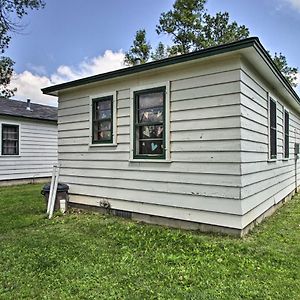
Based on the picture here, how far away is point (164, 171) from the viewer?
5.03 metres

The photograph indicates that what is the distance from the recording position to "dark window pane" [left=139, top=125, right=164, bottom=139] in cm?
521

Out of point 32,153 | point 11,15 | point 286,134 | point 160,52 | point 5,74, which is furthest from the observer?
point 160,52

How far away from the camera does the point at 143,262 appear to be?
3387mm

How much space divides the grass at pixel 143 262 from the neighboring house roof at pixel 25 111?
8011 mm

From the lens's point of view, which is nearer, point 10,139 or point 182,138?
point 182,138

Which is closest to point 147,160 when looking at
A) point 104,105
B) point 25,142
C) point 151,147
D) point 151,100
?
point 151,147

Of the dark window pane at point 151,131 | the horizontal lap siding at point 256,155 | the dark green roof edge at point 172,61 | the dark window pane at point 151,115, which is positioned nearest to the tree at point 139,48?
the dark green roof edge at point 172,61

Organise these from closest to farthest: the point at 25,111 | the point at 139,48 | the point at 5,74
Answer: the point at 25,111 < the point at 5,74 < the point at 139,48

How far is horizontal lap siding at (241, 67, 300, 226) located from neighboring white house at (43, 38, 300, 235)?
0.06 feet

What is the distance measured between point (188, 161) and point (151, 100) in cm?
146

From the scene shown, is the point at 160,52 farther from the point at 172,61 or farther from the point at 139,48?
the point at 172,61

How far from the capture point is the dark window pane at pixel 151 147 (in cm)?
522

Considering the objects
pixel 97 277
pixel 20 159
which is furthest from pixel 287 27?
pixel 97 277

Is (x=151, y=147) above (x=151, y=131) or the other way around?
the other way around
